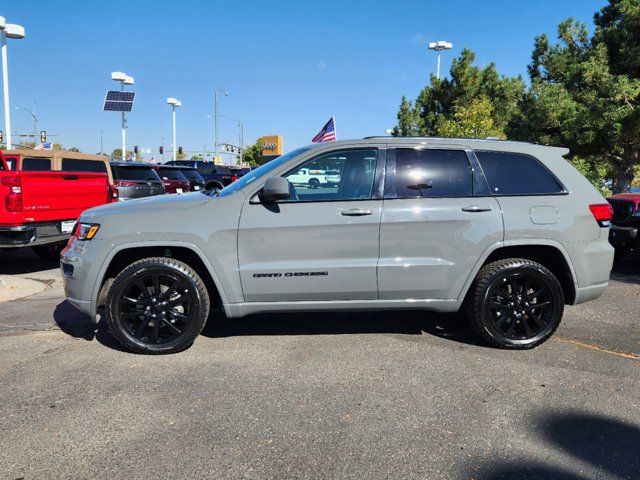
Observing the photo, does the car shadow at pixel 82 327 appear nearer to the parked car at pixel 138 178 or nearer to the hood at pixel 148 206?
Result: the hood at pixel 148 206

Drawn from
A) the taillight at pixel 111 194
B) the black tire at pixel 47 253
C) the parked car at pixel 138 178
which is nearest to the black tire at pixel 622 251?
the taillight at pixel 111 194

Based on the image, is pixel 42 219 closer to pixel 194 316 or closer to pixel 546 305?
pixel 194 316

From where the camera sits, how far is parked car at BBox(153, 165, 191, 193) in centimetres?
1380

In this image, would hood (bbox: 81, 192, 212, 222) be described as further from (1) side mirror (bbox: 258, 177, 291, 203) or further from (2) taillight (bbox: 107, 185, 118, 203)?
(2) taillight (bbox: 107, 185, 118, 203)

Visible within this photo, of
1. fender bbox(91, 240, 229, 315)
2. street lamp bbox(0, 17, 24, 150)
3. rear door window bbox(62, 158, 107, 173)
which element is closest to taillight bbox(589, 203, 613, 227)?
fender bbox(91, 240, 229, 315)

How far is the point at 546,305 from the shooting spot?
4.17m

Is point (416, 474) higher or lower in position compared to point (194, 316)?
lower

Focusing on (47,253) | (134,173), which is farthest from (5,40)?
(47,253)

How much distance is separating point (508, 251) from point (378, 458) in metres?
2.31

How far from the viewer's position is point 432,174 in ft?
13.5

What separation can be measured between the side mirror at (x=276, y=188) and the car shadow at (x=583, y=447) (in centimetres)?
227

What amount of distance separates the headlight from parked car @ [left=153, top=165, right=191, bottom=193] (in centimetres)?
978

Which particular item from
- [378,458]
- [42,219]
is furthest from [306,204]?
[42,219]

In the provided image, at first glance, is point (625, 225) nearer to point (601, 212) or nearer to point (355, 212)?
point (601, 212)
